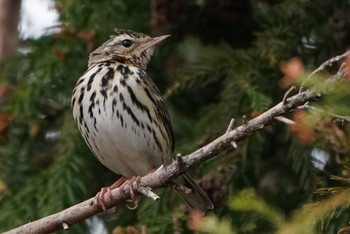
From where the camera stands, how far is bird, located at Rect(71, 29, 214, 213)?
14.4 ft

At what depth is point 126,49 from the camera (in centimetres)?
508

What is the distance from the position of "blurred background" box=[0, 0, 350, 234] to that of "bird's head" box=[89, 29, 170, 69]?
81 millimetres

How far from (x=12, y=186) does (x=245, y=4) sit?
191 centimetres

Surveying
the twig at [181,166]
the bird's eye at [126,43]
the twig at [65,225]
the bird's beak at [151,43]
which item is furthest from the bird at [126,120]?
the twig at [65,225]

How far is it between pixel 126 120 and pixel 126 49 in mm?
847

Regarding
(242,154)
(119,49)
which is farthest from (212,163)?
(119,49)

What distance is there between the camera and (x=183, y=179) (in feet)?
14.7

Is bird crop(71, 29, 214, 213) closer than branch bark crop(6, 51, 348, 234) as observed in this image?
No

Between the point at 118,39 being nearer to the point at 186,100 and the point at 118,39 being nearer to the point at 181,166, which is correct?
the point at 186,100

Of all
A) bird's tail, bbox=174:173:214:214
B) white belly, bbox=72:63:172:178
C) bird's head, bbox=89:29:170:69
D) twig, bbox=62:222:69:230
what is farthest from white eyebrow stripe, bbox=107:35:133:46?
twig, bbox=62:222:69:230

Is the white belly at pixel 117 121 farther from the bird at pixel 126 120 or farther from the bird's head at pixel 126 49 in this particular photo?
the bird's head at pixel 126 49

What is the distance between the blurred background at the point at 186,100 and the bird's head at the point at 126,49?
0.08 metres

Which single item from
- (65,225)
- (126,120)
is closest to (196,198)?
(126,120)

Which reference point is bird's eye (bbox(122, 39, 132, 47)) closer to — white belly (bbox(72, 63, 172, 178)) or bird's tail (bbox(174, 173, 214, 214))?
white belly (bbox(72, 63, 172, 178))
